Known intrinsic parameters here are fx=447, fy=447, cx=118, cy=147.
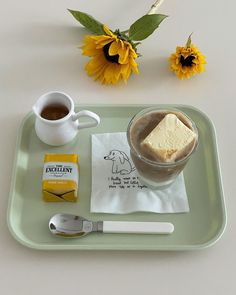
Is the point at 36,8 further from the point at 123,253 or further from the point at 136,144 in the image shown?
the point at 123,253

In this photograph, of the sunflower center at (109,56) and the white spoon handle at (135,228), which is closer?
the white spoon handle at (135,228)

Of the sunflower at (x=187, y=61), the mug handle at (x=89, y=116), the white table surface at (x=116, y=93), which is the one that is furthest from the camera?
the sunflower at (x=187, y=61)

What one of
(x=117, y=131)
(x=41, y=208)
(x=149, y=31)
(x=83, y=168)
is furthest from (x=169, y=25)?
(x=41, y=208)

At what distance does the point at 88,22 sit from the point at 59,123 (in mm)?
293

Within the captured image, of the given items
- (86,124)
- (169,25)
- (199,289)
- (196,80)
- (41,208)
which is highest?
(169,25)

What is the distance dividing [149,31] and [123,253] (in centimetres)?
48

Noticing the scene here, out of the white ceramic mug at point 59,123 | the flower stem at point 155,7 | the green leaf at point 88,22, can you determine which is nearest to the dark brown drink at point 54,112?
the white ceramic mug at point 59,123

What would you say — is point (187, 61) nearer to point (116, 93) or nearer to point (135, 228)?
point (116, 93)

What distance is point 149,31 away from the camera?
3.18ft

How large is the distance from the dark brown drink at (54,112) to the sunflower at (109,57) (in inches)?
5.2

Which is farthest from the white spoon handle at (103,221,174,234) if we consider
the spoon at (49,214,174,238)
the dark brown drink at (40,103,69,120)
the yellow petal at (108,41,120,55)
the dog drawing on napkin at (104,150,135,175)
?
the yellow petal at (108,41,120,55)

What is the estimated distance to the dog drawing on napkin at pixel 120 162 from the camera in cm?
88

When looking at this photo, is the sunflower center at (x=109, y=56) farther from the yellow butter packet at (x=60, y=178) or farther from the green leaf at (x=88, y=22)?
the yellow butter packet at (x=60, y=178)

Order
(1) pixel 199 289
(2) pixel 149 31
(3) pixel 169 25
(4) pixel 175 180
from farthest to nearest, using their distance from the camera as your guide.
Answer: (3) pixel 169 25 < (2) pixel 149 31 < (4) pixel 175 180 < (1) pixel 199 289
